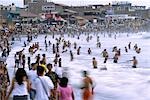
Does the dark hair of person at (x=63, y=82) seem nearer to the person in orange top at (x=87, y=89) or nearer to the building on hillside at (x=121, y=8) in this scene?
the person in orange top at (x=87, y=89)

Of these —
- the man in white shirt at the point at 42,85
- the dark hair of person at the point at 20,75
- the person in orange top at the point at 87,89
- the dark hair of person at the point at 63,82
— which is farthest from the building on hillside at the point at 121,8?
A: the dark hair of person at the point at 20,75

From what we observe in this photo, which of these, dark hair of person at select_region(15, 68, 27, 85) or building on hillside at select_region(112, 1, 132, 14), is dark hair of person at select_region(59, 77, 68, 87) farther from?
building on hillside at select_region(112, 1, 132, 14)

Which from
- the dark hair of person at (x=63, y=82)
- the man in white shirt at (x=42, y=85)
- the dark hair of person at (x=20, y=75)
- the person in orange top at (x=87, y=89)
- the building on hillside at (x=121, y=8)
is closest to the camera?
the dark hair of person at (x=20, y=75)

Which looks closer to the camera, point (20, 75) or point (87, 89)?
point (20, 75)

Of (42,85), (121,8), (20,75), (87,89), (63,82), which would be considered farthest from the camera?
(121,8)

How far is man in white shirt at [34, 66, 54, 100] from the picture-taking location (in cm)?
658

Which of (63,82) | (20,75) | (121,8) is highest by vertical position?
(20,75)

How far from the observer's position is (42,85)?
6.60 m

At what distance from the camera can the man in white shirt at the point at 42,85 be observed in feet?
21.6

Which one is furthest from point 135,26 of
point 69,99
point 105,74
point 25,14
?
point 69,99

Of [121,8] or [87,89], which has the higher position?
[87,89]

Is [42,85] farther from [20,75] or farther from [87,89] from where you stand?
[87,89]

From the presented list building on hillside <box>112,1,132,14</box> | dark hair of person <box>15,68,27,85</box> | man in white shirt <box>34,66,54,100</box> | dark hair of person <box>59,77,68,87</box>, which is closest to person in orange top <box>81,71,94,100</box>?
dark hair of person <box>59,77,68,87</box>

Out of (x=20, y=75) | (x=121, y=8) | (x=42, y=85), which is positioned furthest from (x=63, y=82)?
(x=121, y=8)
